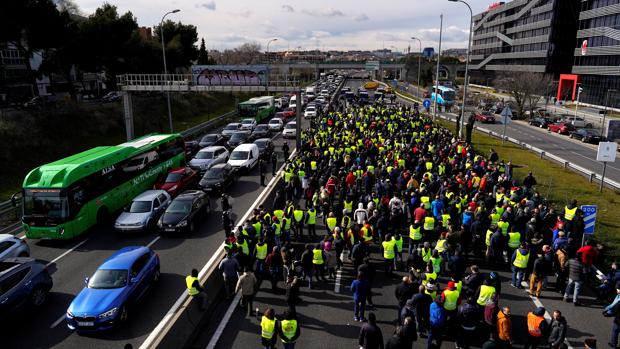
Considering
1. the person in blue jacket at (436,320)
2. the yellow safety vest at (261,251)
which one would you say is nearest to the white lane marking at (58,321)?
the yellow safety vest at (261,251)

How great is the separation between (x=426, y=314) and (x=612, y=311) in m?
4.92

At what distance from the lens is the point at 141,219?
17156mm

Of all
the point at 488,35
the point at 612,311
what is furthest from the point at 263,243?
the point at 488,35

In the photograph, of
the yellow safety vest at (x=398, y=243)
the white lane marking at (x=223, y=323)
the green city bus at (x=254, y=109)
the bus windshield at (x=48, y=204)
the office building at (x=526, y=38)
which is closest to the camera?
the white lane marking at (x=223, y=323)

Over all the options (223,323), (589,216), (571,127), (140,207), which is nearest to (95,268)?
(140,207)

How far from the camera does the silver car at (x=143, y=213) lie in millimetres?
16969

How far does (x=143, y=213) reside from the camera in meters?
17.5

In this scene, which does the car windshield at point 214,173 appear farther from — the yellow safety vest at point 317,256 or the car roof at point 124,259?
the yellow safety vest at point 317,256

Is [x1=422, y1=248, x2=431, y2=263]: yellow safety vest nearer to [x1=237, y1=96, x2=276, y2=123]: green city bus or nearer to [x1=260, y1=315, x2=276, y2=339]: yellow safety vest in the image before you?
[x1=260, y1=315, x2=276, y2=339]: yellow safety vest

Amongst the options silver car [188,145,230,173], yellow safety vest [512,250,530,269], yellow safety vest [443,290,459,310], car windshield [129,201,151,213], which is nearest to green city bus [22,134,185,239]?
car windshield [129,201,151,213]

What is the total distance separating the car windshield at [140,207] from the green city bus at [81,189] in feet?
5.31

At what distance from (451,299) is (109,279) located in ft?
29.0

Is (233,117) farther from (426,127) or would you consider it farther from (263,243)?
(263,243)

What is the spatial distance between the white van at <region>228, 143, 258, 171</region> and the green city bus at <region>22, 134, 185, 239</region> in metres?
5.51
